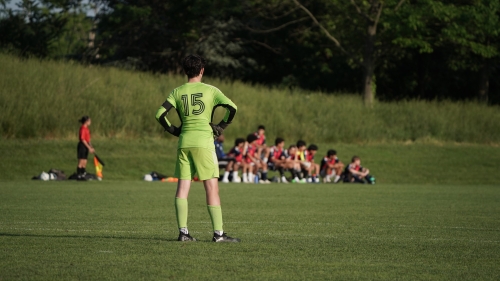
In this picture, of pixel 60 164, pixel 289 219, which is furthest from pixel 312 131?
pixel 289 219

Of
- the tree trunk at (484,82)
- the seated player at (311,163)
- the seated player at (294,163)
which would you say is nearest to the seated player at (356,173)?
the seated player at (311,163)

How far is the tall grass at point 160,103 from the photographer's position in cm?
3447

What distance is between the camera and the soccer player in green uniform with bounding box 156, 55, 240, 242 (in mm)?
9711

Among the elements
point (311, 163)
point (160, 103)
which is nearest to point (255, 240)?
point (311, 163)

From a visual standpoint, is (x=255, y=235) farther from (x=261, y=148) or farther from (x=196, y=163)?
(x=261, y=148)

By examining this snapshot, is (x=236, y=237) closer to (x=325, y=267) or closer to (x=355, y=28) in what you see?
(x=325, y=267)

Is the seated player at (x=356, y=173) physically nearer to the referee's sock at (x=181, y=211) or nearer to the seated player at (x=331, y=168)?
the seated player at (x=331, y=168)

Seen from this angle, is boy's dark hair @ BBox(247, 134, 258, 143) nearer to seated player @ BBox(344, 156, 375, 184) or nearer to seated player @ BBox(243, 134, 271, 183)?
seated player @ BBox(243, 134, 271, 183)

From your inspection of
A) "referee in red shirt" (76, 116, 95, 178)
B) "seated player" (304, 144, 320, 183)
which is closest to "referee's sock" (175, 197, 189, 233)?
"referee in red shirt" (76, 116, 95, 178)

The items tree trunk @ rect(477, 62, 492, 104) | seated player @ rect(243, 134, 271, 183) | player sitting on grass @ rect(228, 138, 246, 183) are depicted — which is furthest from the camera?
tree trunk @ rect(477, 62, 492, 104)

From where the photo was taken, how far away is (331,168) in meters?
30.6

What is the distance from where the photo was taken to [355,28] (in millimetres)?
47875

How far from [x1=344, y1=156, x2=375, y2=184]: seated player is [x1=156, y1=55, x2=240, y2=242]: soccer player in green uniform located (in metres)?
20.3

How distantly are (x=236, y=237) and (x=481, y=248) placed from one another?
284 cm
